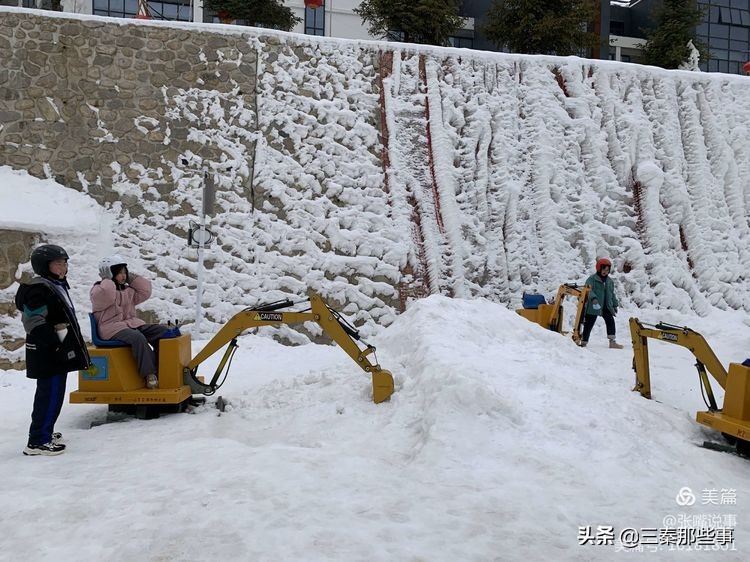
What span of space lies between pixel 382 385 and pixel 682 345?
2732mm

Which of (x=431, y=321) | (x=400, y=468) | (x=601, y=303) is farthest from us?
(x=601, y=303)

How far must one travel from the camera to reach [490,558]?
3.12 meters

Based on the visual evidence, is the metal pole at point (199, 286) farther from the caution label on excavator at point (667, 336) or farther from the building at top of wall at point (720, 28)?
the building at top of wall at point (720, 28)

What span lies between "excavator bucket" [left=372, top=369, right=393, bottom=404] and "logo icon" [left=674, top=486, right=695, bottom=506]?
2454 mm

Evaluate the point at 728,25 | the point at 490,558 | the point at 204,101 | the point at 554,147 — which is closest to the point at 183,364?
the point at 490,558

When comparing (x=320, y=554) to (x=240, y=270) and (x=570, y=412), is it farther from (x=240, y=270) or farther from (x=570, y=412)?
(x=240, y=270)

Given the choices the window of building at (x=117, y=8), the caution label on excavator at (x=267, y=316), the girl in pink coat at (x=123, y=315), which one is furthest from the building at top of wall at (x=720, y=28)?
the girl in pink coat at (x=123, y=315)

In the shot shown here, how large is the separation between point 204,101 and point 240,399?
20.2 feet

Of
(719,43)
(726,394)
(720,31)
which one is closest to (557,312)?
(726,394)

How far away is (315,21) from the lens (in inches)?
874

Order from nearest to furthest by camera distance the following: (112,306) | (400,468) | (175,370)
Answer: (400,468) → (112,306) → (175,370)

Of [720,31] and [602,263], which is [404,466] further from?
[720,31]

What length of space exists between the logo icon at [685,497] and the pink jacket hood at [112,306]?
184 inches

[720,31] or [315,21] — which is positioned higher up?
[720,31]
